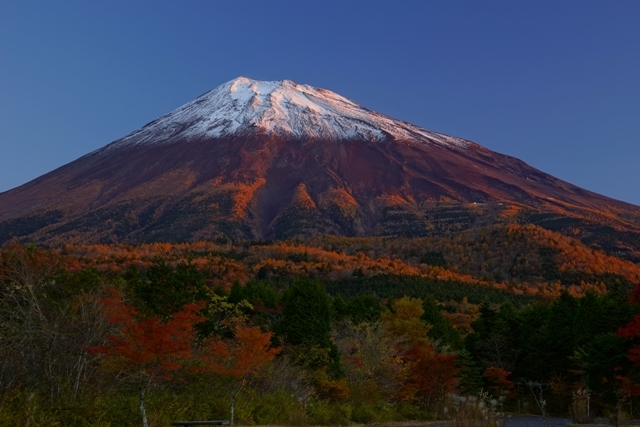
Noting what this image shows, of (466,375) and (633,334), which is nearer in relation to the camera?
(633,334)

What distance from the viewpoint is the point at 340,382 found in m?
24.3

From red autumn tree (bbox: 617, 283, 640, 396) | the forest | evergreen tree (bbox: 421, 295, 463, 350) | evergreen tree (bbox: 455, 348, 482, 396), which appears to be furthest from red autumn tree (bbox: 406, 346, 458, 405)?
evergreen tree (bbox: 421, 295, 463, 350)

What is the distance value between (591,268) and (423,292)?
35997mm

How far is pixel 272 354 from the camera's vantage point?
20.2 m

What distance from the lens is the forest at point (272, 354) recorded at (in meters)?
14.5

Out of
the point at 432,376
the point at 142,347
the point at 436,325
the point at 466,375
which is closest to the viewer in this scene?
the point at 142,347

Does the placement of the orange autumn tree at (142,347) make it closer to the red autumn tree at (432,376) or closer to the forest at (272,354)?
the forest at (272,354)

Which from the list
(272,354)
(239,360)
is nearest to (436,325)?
(272,354)

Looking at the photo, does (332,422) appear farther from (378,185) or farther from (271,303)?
(378,185)

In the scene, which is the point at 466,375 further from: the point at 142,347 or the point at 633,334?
the point at 142,347

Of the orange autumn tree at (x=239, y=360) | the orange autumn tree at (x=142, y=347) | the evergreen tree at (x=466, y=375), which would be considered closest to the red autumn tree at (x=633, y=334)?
the evergreen tree at (x=466, y=375)

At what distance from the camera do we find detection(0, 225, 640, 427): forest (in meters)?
14.5

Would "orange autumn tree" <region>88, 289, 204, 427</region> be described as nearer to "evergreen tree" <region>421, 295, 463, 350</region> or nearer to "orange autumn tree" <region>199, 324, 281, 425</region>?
"orange autumn tree" <region>199, 324, 281, 425</region>

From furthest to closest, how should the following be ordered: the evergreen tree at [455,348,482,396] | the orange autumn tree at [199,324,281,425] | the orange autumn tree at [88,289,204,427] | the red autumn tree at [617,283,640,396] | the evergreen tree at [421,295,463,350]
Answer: the evergreen tree at [421,295,463,350], the evergreen tree at [455,348,482,396], the red autumn tree at [617,283,640,396], the orange autumn tree at [199,324,281,425], the orange autumn tree at [88,289,204,427]
